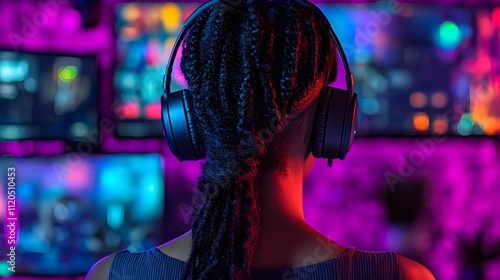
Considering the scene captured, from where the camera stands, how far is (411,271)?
29.2 inches

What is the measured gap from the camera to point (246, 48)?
713mm

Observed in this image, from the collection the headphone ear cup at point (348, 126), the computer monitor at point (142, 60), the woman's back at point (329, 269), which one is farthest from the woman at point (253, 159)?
the computer monitor at point (142, 60)

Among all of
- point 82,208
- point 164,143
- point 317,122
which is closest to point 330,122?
point 317,122

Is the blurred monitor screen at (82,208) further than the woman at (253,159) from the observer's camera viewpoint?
Yes

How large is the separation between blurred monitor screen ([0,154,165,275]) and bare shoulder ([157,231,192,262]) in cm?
117

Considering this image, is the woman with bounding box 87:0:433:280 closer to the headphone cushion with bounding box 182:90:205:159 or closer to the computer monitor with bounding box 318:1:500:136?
the headphone cushion with bounding box 182:90:205:159

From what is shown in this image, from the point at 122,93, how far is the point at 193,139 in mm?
1150

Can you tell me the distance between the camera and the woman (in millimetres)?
713

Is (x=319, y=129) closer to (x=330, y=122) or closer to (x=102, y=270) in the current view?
(x=330, y=122)

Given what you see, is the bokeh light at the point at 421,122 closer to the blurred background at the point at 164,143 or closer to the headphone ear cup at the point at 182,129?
the blurred background at the point at 164,143

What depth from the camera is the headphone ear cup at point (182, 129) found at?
31.7 inches

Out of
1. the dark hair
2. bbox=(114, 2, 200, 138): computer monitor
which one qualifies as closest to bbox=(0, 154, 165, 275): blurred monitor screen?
bbox=(114, 2, 200, 138): computer monitor

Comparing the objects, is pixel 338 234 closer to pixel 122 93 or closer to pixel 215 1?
pixel 122 93

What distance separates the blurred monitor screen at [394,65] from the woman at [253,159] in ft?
3.81
